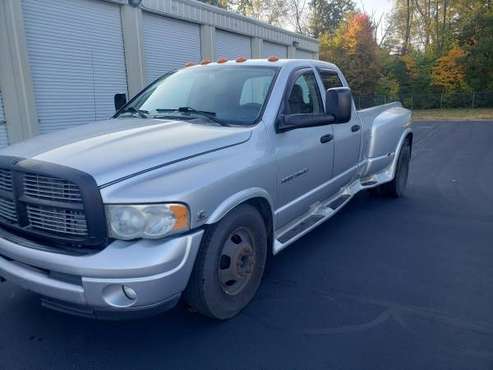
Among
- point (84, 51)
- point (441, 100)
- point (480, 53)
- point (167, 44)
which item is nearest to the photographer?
point (84, 51)

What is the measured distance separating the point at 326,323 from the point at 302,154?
1424mm

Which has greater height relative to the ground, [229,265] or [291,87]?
[291,87]

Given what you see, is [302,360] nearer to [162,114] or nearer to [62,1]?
[162,114]

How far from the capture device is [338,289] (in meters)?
3.40

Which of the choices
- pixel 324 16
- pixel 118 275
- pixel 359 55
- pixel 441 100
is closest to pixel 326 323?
pixel 118 275

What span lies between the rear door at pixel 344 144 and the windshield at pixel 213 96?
104 centimetres

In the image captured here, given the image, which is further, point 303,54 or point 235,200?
point 303,54

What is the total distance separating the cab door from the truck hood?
487 mm

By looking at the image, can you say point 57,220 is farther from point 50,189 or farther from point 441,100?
point 441,100

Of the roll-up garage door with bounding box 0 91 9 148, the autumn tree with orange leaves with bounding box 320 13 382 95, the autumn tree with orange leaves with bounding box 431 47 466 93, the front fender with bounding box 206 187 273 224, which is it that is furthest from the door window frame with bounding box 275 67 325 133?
the autumn tree with orange leaves with bounding box 431 47 466 93

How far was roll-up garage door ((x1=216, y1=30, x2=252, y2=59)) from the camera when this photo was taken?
45.5 feet

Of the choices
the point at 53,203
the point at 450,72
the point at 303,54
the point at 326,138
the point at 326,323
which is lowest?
the point at 326,323

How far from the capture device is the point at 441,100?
113 feet

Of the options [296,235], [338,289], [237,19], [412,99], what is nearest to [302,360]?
[338,289]
